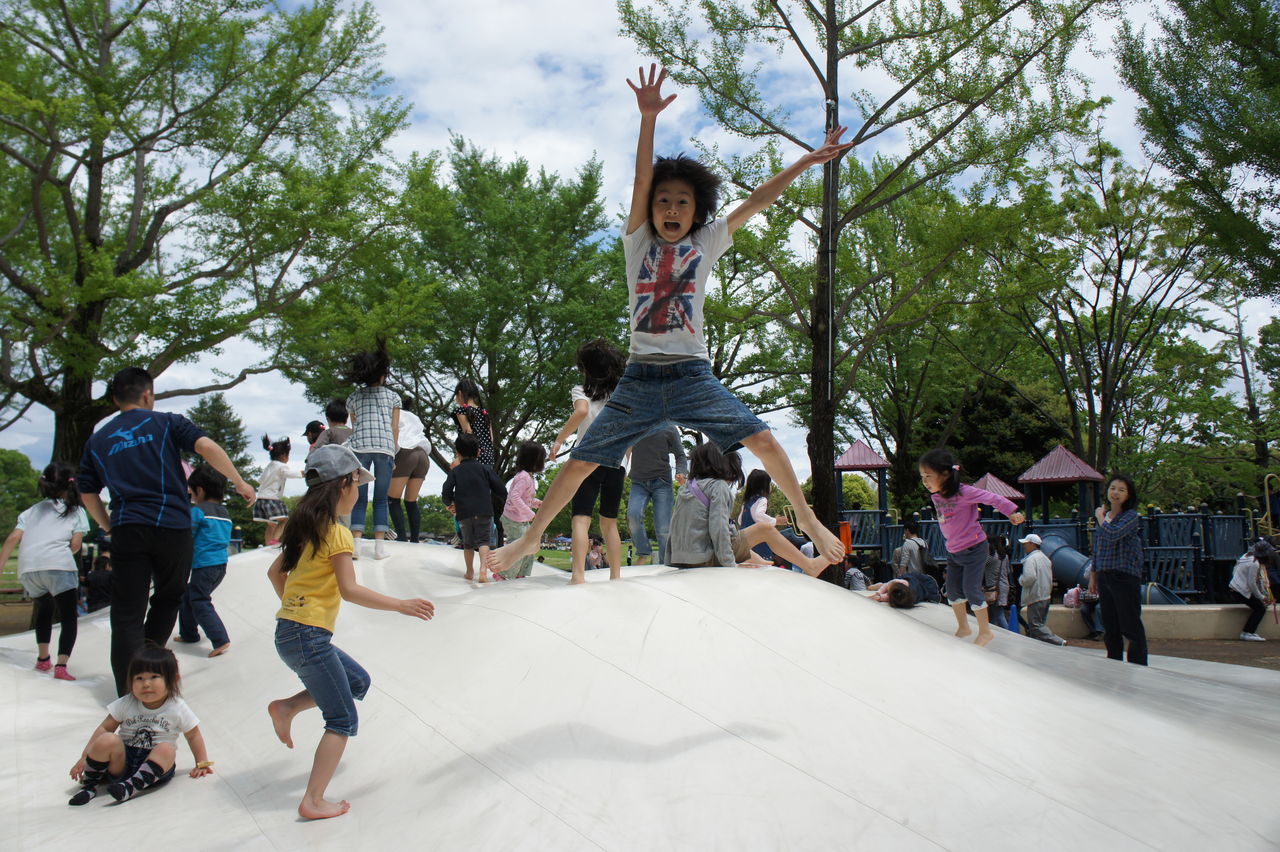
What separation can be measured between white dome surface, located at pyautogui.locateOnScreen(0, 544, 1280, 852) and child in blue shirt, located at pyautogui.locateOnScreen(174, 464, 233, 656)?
1.51 feet

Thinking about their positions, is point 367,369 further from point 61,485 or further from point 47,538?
point 47,538

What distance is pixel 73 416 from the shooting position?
590 inches

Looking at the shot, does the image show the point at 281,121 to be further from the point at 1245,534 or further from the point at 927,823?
the point at 1245,534

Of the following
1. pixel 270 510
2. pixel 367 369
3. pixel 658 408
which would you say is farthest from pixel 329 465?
pixel 270 510

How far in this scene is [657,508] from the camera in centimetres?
768

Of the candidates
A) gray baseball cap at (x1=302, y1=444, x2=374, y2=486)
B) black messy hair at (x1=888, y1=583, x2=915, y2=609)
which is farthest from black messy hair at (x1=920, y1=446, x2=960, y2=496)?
gray baseball cap at (x1=302, y1=444, x2=374, y2=486)

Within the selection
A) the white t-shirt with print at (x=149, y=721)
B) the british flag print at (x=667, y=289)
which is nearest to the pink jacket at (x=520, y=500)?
the british flag print at (x=667, y=289)

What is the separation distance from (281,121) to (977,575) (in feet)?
49.4

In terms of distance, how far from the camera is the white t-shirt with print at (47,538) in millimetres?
6039

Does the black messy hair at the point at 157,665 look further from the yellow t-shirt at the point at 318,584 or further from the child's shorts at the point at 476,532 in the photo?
the child's shorts at the point at 476,532

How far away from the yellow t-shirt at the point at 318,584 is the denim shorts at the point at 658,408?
1244 mm

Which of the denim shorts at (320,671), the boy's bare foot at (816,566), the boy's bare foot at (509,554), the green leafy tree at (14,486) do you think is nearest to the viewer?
the denim shorts at (320,671)

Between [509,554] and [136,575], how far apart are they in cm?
185

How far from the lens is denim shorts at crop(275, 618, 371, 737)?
3.22m
